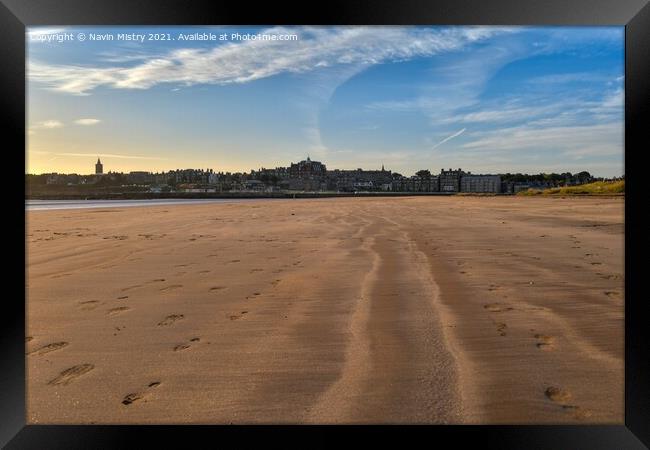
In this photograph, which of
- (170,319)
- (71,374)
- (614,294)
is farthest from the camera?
(614,294)

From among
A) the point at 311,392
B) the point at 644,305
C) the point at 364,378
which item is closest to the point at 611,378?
the point at 644,305

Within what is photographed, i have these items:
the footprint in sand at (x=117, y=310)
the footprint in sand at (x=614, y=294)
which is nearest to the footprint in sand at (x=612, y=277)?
the footprint in sand at (x=614, y=294)

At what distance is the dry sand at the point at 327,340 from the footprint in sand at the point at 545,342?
0.06 feet

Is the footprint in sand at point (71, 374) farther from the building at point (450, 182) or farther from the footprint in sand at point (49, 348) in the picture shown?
the building at point (450, 182)

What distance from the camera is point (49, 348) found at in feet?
9.68

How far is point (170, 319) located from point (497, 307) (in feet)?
9.87

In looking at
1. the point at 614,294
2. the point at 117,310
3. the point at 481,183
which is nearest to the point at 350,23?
the point at 117,310

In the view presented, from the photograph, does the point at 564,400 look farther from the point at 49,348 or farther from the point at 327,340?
the point at 49,348

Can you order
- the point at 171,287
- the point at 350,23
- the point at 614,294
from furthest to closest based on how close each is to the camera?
1. the point at 171,287
2. the point at 614,294
3. the point at 350,23

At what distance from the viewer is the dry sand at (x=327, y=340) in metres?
2.25

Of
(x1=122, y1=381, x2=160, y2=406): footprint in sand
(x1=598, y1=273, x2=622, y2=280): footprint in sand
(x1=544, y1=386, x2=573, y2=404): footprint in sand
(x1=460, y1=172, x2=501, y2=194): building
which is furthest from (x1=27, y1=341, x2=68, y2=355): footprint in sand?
(x1=460, y1=172, x2=501, y2=194): building

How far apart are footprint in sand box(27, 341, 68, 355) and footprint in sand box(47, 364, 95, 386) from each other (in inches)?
15.8

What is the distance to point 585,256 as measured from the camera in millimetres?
6234

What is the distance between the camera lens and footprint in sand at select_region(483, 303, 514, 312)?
3736mm
